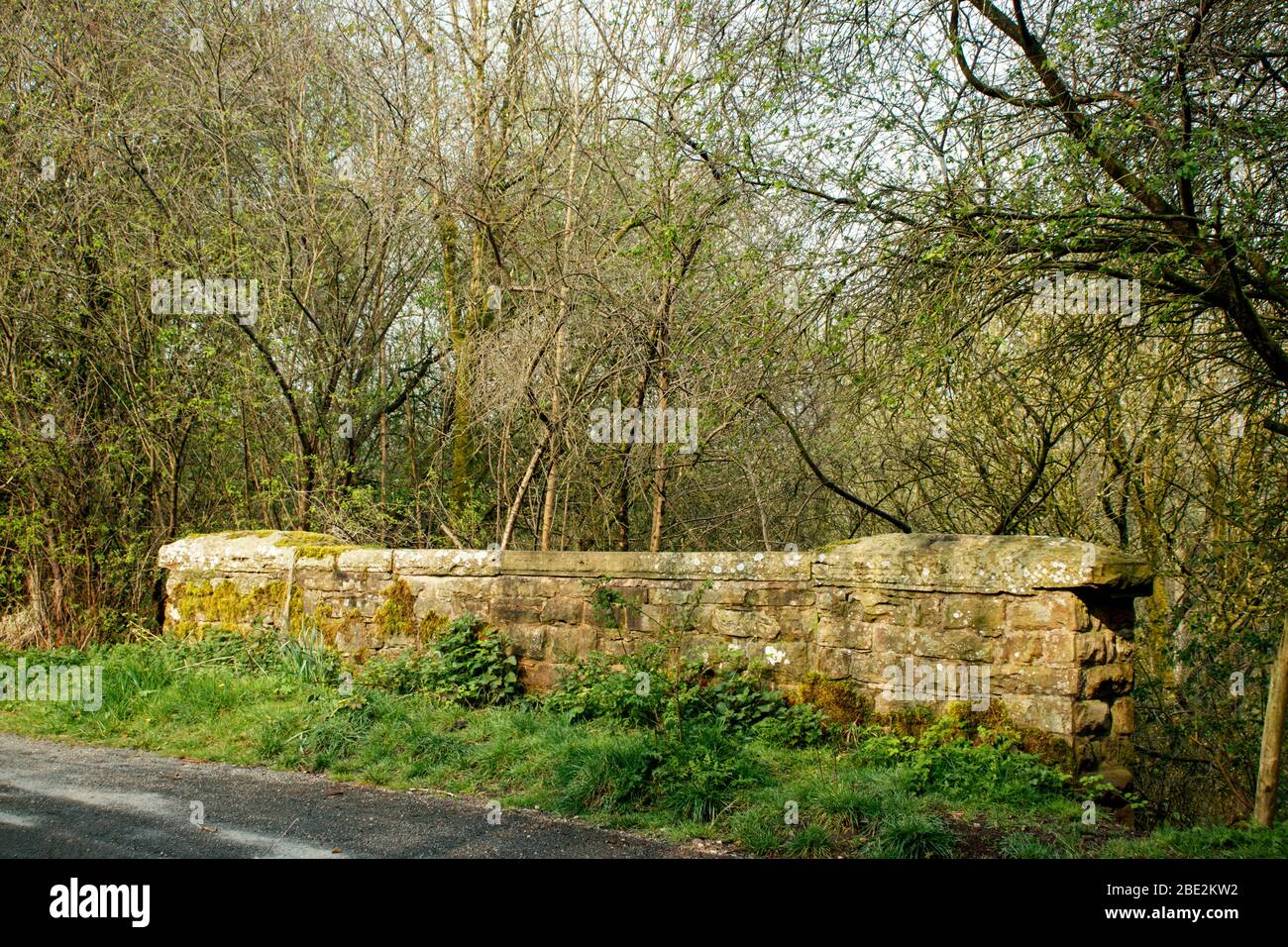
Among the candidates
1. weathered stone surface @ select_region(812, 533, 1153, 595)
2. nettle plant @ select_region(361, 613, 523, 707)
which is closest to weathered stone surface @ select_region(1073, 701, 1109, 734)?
weathered stone surface @ select_region(812, 533, 1153, 595)

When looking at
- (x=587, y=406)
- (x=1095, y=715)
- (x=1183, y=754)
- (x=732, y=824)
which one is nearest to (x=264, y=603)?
(x=587, y=406)

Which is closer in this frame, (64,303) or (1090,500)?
(64,303)

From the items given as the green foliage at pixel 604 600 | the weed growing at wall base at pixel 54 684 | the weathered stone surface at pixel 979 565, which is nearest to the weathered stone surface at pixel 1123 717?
the weathered stone surface at pixel 979 565

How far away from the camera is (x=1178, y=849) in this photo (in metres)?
4.21

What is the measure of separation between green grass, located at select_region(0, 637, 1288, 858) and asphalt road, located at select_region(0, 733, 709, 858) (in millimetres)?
241

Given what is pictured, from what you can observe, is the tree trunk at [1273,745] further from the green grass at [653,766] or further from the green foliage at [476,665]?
the green foliage at [476,665]

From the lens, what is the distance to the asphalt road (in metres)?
4.29

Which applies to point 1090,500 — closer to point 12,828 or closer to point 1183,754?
point 1183,754

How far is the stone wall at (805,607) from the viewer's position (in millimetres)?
5230

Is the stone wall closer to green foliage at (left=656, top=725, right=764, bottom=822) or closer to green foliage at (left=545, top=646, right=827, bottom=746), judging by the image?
green foliage at (left=545, top=646, right=827, bottom=746)

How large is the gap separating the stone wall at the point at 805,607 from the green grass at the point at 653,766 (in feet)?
1.42

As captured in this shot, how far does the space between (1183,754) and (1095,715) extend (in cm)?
477

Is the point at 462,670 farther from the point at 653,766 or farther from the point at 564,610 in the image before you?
the point at 653,766

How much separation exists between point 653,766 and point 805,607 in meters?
1.63
